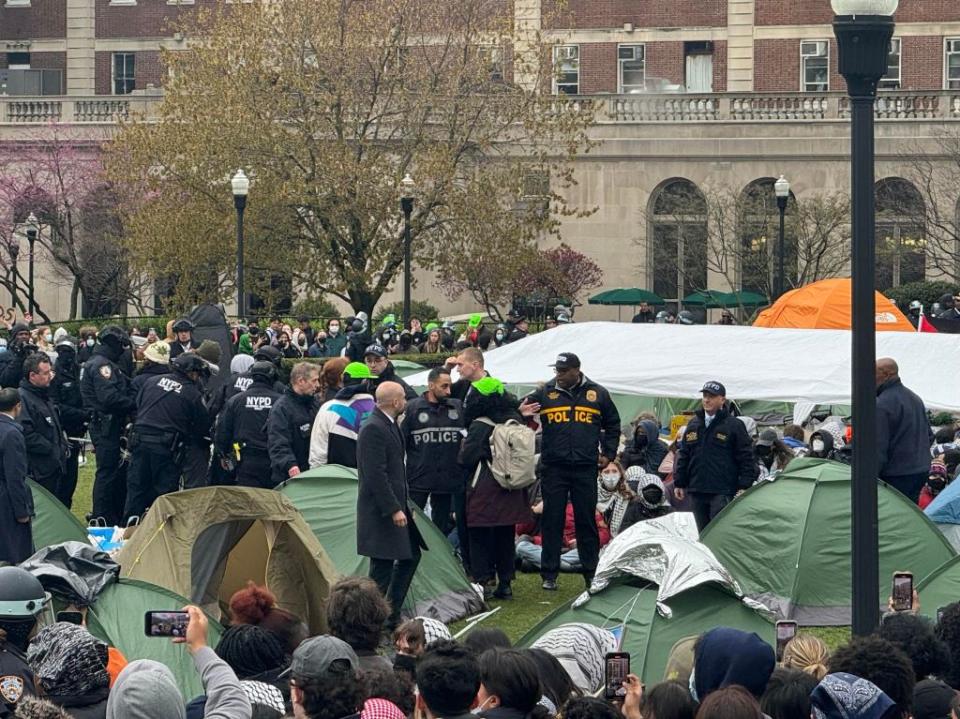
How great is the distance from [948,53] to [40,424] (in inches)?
1641

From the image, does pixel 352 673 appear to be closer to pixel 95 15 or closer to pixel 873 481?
pixel 873 481

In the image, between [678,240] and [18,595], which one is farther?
[678,240]

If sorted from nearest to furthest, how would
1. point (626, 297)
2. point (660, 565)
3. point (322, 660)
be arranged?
1. point (322, 660)
2. point (660, 565)
3. point (626, 297)

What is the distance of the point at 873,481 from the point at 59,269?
46.5 meters

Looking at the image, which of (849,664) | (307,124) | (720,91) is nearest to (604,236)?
(720,91)

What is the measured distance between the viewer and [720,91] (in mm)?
51719

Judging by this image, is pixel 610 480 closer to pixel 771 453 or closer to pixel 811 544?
pixel 771 453

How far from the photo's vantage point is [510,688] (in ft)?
21.4

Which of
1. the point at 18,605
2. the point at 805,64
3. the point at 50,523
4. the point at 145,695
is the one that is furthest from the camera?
the point at 805,64

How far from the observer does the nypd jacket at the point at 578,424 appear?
1373cm

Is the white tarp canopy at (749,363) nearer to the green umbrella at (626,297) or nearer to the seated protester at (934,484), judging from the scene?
the seated protester at (934,484)

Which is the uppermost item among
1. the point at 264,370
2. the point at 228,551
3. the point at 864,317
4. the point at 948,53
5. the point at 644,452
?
the point at 948,53

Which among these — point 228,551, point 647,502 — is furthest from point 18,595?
point 647,502

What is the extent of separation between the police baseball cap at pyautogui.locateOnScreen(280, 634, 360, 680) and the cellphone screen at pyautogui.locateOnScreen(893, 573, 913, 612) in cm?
309
